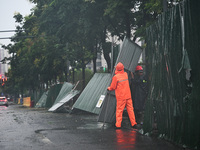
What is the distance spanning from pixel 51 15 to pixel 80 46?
3.72 meters

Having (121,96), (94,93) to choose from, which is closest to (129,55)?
(121,96)

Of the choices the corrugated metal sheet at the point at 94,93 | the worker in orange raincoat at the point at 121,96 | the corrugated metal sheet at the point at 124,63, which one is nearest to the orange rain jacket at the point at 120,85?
the worker in orange raincoat at the point at 121,96

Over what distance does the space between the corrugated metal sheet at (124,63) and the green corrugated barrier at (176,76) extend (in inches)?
120

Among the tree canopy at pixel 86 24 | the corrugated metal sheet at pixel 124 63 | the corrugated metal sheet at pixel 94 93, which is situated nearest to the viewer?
the corrugated metal sheet at pixel 124 63

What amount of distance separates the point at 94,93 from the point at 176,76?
11926mm

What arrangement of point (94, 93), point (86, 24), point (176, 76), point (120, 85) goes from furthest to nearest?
point (86, 24) < point (94, 93) < point (120, 85) < point (176, 76)

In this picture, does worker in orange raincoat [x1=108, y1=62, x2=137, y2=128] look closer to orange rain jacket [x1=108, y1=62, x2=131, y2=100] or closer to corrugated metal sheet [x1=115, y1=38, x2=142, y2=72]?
orange rain jacket [x1=108, y1=62, x2=131, y2=100]

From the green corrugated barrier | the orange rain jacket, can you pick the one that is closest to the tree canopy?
the orange rain jacket

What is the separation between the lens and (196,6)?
6.98 meters

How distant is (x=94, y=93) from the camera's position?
19938 millimetres

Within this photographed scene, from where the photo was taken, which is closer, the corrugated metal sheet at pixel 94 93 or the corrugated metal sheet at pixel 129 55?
the corrugated metal sheet at pixel 129 55

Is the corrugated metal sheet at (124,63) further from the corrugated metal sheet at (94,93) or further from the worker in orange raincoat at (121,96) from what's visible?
the corrugated metal sheet at (94,93)

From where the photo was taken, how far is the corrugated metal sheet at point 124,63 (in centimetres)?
1323

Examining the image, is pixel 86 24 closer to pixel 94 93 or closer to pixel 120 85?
pixel 94 93
